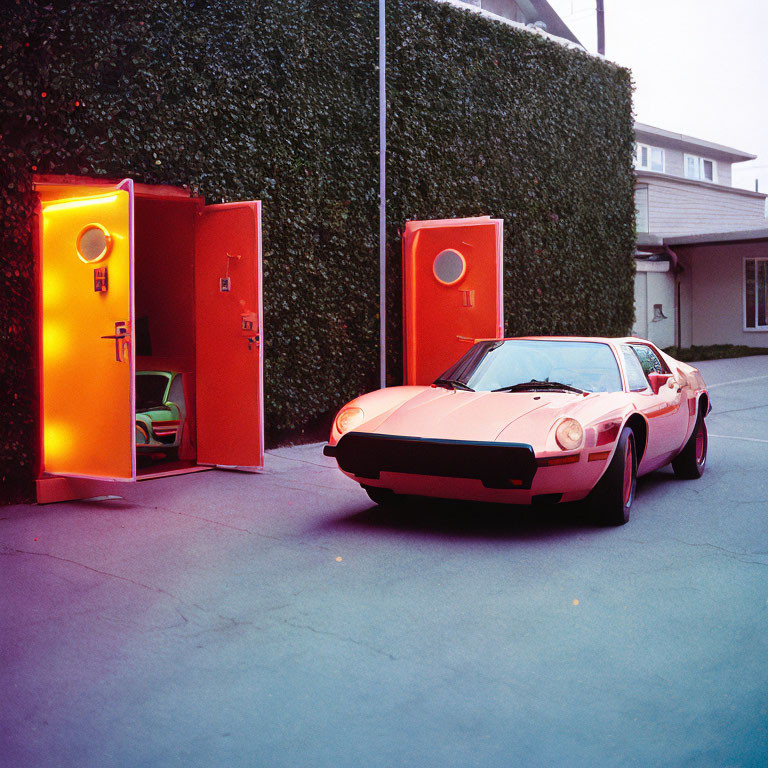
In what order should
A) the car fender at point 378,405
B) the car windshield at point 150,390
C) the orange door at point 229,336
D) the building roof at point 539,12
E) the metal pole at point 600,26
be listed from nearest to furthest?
the car fender at point 378,405 → the orange door at point 229,336 → the car windshield at point 150,390 → the metal pole at point 600,26 → the building roof at point 539,12

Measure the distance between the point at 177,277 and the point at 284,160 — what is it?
90.0 inches

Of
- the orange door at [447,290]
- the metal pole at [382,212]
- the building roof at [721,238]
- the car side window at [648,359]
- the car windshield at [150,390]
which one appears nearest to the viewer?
the car side window at [648,359]

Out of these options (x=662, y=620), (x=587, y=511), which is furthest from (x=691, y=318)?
(x=662, y=620)

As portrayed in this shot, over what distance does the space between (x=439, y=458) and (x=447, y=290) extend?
5.55 metres

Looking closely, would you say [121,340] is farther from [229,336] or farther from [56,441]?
[229,336]

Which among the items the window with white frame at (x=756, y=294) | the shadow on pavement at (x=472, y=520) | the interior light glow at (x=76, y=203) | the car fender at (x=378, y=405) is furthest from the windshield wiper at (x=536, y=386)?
the window with white frame at (x=756, y=294)

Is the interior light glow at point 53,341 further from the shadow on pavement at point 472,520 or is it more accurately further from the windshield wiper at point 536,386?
the windshield wiper at point 536,386

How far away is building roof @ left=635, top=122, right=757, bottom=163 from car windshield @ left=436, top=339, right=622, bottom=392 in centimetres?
2502

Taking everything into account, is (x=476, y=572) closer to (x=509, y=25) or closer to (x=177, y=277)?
(x=177, y=277)

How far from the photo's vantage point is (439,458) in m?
5.52

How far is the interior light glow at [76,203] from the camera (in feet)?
23.0

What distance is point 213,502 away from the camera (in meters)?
7.13

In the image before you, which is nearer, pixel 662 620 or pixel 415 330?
pixel 662 620

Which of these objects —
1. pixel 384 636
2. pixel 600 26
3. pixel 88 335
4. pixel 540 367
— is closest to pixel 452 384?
pixel 540 367
